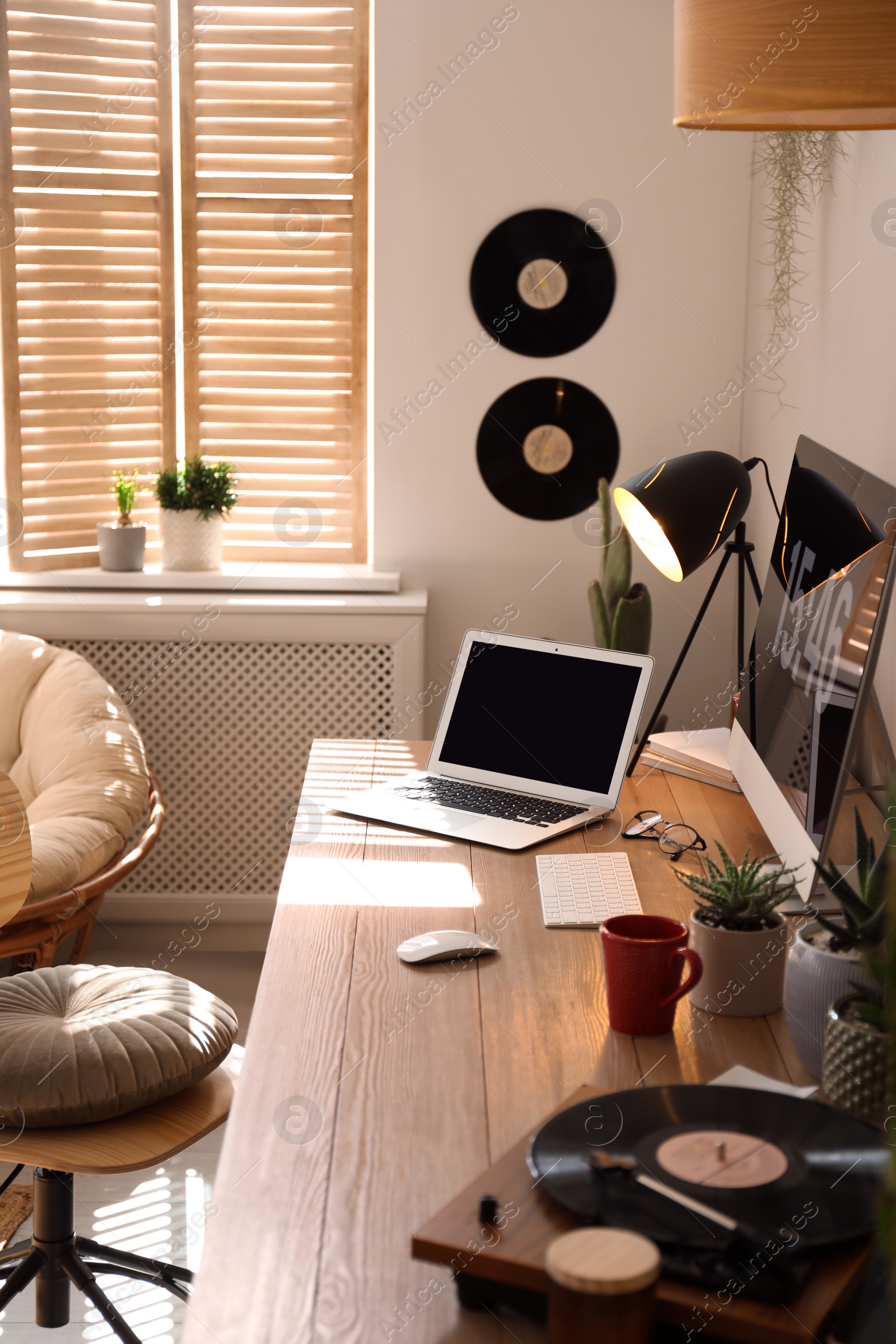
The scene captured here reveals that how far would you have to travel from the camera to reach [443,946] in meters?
1.29

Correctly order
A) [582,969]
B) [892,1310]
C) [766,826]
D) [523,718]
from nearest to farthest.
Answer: [892,1310], [582,969], [766,826], [523,718]

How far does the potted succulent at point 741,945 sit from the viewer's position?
1179 mm

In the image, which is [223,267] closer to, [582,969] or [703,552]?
[703,552]

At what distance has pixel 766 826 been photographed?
5.15ft

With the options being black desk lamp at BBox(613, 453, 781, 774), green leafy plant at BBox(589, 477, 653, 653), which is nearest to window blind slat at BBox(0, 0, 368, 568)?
green leafy plant at BBox(589, 477, 653, 653)

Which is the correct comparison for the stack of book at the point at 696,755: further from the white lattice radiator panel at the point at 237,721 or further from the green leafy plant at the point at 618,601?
the white lattice radiator panel at the point at 237,721

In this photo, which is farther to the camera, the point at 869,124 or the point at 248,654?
the point at 248,654

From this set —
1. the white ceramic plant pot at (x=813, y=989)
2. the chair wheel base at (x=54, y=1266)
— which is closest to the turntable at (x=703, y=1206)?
the white ceramic plant pot at (x=813, y=989)

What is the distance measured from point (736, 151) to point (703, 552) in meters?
1.58

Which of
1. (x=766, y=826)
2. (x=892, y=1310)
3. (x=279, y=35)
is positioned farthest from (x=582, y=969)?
(x=279, y=35)

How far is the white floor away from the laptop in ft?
2.42

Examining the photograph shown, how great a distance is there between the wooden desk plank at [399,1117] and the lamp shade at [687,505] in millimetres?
552

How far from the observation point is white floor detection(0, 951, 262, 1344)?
5.94ft

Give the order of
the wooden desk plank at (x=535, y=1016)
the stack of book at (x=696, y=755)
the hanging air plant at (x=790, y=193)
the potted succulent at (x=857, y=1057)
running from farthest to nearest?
the hanging air plant at (x=790, y=193) → the stack of book at (x=696, y=755) → the wooden desk plank at (x=535, y=1016) → the potted succulent at (x=857, y=1057)
